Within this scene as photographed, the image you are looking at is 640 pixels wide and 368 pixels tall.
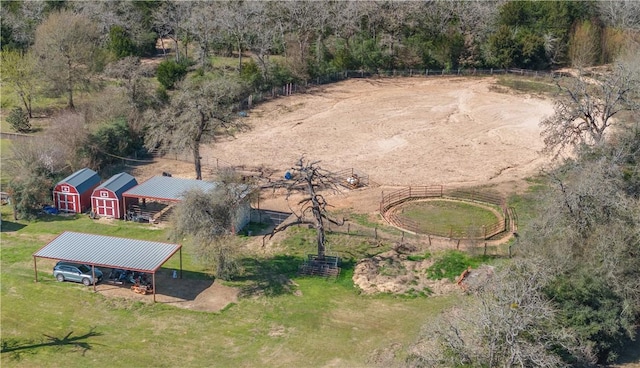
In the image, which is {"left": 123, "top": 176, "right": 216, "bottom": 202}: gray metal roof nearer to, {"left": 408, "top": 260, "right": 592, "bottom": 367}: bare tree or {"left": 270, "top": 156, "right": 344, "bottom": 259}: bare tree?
{"left": 270, "top": 156, "right": 344, "bottom": 259}: bare tree

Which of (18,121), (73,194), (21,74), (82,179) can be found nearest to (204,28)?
(21,74)

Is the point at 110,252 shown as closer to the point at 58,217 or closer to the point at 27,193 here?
the point at 58,217

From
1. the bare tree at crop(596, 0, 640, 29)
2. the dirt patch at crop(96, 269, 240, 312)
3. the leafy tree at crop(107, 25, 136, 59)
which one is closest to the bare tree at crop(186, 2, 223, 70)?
the leafy tree at crop(107, 25, 136, 59)

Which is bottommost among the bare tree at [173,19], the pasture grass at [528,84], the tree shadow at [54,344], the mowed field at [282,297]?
the tree shadow at [54,344]

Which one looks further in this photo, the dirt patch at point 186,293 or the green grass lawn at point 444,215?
the green grass lawn at point 444,215

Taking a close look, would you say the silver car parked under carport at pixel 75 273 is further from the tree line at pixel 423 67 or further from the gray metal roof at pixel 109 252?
the tree line at pixel 423 67

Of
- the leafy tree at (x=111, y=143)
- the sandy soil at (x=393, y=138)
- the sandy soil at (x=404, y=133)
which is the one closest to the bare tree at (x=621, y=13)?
the sandy soil at (x=404, y=133)

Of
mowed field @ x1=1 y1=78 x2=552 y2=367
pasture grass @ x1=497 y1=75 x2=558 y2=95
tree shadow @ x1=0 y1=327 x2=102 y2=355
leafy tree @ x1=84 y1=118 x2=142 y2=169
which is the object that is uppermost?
pasture grass @ x1=497 y1=75 x2=558 y2=95
